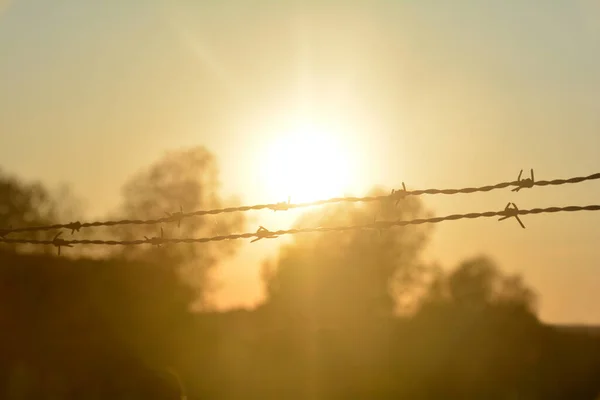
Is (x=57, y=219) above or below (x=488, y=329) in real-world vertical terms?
above

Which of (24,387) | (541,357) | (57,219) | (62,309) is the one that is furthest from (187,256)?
(541,357)

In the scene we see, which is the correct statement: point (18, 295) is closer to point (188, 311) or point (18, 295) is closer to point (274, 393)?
point (188, 311)

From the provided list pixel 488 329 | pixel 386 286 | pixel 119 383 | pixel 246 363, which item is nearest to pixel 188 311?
pixel 246 363

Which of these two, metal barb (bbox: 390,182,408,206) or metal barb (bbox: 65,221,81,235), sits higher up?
metal barb (bbox: 65,221,81,235)

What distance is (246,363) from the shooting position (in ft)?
69.4

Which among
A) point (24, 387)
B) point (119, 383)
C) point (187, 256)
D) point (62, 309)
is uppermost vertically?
point (187, 256)

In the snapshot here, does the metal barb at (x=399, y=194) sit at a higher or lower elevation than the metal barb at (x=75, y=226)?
lower

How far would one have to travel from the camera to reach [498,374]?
708 inches

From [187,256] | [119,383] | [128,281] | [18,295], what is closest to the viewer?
[119,383]

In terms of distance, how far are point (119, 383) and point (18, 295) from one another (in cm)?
1316

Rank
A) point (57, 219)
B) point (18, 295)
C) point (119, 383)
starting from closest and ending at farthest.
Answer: point (119, 383)
point (18, 295)
point (57, 219)

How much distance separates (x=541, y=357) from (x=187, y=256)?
43.6ft

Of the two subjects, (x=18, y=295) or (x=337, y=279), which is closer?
(x=18, y=295)

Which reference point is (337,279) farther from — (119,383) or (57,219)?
(119,383)
